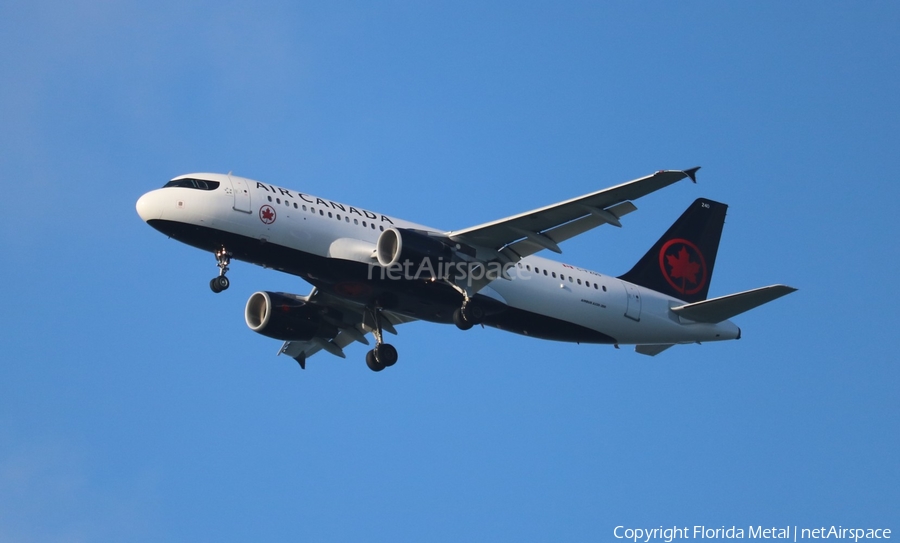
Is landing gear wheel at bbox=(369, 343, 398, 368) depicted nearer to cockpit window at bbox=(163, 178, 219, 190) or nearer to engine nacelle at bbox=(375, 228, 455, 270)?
engine nacelle at bbox=(375, 228, 455, 270)

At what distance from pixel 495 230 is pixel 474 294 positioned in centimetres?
256

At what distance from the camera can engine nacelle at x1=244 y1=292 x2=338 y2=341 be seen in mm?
40219

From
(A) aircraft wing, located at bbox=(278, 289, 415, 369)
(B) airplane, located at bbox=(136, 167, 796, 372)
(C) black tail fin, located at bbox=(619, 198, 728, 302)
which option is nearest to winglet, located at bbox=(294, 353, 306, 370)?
(A) aircraft wing, located at bbox=(278, 289, 415, 369)

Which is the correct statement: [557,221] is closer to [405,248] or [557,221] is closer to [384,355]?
[405,248]

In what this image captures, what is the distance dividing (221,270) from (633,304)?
15061 millimetres

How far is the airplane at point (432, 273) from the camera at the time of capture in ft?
112

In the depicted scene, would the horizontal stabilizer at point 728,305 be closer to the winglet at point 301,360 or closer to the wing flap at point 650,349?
the wing flap at point 650,349

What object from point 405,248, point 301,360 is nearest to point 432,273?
point 405,248

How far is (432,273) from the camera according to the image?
116ft

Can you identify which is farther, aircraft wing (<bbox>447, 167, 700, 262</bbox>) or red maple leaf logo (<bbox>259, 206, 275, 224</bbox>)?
red maple leaf logo (<bbox>259, 206, 275, 224</bbox>)

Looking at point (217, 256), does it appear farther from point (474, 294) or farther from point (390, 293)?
point (474, 294)

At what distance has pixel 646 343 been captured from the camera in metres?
40.6

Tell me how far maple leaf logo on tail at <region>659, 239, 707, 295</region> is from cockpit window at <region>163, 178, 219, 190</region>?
17758 mm

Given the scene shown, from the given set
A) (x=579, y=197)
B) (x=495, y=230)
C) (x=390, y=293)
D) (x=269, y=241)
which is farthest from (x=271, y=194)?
(x=579, y=197)
